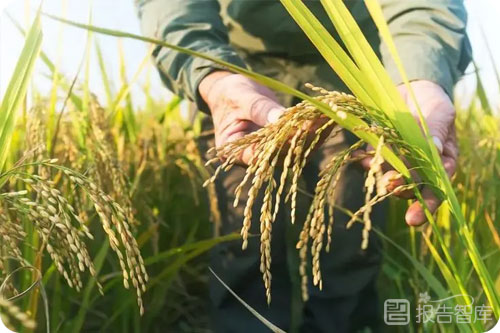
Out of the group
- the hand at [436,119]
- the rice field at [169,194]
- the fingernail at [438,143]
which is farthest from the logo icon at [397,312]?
the fingernail at [438,143]

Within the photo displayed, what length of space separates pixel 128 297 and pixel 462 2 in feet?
3.37

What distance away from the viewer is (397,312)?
160cm

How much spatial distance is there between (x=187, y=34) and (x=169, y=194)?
20.0 inches

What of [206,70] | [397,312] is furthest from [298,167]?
[397,312]

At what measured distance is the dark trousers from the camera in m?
1.79

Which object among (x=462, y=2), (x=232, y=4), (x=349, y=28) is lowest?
(x=349, y=28)

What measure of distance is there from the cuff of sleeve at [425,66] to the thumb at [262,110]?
304 millimetres

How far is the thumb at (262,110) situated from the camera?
1281mm

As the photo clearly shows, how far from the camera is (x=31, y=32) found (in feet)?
3.56

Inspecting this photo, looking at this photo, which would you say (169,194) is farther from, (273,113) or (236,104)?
(273,113)

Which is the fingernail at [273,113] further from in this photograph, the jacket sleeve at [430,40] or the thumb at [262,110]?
the jacket sleeve at [430,40]

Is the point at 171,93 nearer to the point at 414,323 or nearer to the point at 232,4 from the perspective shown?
the point at 232,4

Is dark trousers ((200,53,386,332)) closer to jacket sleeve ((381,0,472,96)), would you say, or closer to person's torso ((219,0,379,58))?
person's torso ((219,0,379,58))

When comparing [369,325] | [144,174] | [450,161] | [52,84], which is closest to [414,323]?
[369,325]
